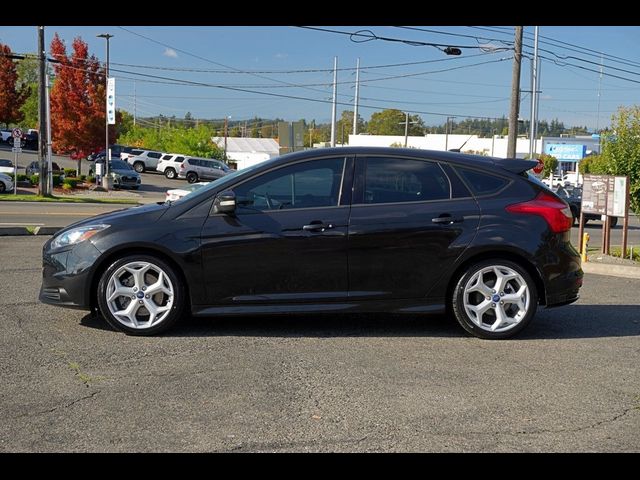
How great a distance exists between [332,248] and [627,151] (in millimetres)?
11294

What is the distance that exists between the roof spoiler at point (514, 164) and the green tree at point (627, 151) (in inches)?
378

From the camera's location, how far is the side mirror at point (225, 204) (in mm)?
6234

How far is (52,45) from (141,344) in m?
43.4

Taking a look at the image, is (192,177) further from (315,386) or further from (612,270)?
(315,386)

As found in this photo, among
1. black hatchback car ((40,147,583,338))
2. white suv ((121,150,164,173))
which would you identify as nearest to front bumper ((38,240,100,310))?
black hatchback car ((40,147,583,338))

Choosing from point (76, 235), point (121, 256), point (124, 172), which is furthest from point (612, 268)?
point (124, 172)

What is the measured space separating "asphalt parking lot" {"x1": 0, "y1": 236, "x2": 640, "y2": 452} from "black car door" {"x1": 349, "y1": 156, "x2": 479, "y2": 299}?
19.2 inches

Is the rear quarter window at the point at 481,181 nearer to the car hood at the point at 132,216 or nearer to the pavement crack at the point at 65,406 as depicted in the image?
the car hood at the point at 132,216

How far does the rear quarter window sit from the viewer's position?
6577 mm

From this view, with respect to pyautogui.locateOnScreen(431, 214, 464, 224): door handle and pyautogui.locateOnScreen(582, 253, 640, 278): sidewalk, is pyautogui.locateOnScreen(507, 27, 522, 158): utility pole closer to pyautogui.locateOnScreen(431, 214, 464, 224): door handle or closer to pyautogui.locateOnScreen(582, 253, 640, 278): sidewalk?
pyautogui.locateOnScreen(582, 253, 640, 278): sidewalk

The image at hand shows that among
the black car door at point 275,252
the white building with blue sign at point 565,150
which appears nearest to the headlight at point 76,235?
the black car door at point 275,252
